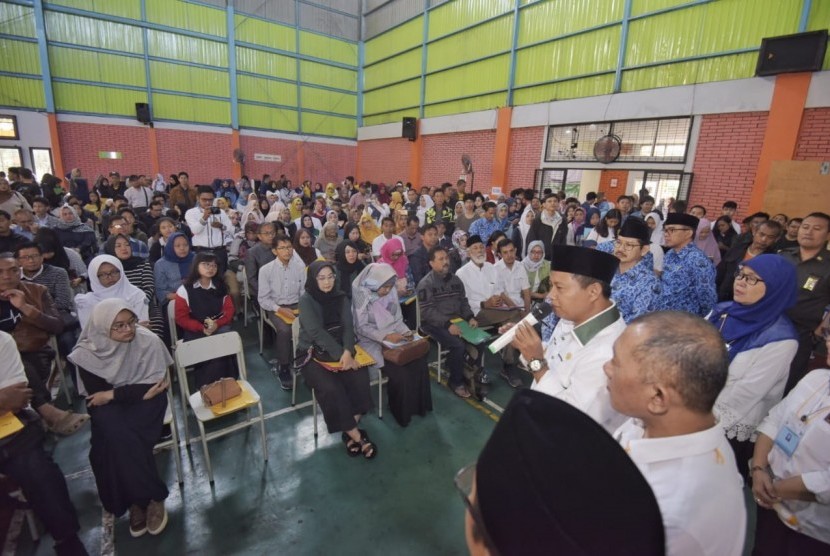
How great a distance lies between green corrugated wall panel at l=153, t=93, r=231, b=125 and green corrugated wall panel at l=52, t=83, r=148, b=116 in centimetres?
53

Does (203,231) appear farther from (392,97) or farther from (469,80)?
(392,97)

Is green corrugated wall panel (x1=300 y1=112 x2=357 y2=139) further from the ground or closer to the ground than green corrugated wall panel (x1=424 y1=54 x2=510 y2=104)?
closer to the ground

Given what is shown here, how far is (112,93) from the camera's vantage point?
13.3m

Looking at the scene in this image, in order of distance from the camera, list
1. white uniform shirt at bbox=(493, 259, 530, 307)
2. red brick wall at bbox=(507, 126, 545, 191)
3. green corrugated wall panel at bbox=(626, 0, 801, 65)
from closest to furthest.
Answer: white uniform shirt at bbox=(493, 259, 530, 307) → green corrugated wall panel at bbox=(626, 0, 801, 65) → red brick wall at bbox=(507, 126, 545, 191)

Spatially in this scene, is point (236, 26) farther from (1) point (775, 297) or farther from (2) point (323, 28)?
(1) point (775, 297)

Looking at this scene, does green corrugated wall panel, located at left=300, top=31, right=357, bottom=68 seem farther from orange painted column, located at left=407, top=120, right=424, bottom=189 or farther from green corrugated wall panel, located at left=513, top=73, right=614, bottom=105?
green corrugated wall panel, located at left=513, top=73, right=614, bottom=105

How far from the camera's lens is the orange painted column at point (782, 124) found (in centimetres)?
694

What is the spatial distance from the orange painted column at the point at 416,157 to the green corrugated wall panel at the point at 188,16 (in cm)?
816

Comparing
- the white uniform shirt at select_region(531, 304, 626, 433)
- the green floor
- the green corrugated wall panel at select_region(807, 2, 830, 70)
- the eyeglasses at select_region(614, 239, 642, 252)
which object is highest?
the green corrugated wall panel at select_region(807, 2, 830, 70)

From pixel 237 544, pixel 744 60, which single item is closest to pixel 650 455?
pixel 237 544

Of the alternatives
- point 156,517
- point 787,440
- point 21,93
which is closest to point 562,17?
point 787,440

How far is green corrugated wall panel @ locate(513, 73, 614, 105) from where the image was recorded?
385 inches

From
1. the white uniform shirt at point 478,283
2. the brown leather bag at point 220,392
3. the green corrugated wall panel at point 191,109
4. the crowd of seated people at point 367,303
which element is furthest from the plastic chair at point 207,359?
the green corrugated wall panel at point 191,109

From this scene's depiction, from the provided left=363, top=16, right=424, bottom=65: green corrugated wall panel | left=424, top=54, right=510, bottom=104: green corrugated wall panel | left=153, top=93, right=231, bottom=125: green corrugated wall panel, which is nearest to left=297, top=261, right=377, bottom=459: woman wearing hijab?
left=424, top=54, right=510, bottom=104: green corrugated wall panel
